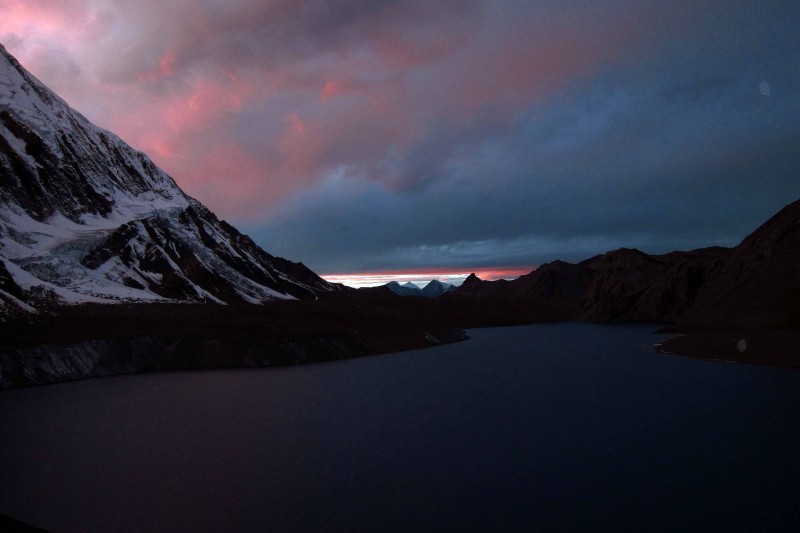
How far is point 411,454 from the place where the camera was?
29.4 m

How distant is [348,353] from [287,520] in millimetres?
59856

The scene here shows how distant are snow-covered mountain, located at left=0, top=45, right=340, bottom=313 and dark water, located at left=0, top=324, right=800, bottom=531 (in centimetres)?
4185

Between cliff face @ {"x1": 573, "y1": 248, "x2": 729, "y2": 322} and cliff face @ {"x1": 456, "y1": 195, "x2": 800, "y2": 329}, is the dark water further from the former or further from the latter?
cliff face @ {"x1": 573, "y1": 248, "x2": 729, "y2": 322}

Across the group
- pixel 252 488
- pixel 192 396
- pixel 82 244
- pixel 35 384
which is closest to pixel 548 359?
pixel 192 396

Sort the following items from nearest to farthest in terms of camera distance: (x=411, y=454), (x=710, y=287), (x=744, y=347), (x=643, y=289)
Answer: (x=411, y=454), (x=744, y=347), (x=710, y=287), (x=643, y=289)

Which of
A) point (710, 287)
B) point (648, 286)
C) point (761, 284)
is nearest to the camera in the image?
point (761, 284)

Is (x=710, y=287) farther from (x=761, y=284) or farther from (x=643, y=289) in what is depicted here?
(x=643, y=289)

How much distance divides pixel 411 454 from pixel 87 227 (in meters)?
113

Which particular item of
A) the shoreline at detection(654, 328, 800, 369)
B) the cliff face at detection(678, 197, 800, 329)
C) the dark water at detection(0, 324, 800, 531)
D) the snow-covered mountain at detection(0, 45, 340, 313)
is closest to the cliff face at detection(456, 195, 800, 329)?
the cliff face at detection(678, 197, 800, 329)

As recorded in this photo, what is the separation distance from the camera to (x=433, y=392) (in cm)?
4906

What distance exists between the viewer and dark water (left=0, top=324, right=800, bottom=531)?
2134cm

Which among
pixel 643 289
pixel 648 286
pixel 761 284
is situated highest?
pixel 648 286

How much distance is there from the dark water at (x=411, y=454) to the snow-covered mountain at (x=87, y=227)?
4185cm

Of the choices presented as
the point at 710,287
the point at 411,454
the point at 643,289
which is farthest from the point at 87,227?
the point at 643,289
